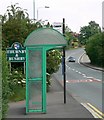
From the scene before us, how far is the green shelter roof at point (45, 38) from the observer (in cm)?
1569

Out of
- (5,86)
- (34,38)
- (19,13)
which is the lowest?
(5,86)

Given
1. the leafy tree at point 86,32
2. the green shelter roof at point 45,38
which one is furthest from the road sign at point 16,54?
the leafy tree at point 86,32

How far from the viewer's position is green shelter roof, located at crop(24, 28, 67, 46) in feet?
51.5

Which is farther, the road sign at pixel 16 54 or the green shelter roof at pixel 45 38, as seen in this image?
the road sign at pixel 16 54

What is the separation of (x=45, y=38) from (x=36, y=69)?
107 centimetres

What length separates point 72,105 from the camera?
18359 millimetres

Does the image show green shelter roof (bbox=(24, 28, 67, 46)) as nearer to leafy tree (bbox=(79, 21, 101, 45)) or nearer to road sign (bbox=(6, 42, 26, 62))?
road sign (bbox=(6, 42, 26, 62))

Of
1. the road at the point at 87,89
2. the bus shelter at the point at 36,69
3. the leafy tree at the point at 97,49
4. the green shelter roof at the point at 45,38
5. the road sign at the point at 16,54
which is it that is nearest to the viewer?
the bus shelter at the point at 36,69

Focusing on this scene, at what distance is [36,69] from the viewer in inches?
619

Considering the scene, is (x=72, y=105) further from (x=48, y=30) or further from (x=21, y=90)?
(x=21, y=90)

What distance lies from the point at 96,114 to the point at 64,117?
1.61 m

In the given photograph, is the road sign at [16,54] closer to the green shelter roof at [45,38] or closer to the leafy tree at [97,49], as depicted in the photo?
the green shelter roof at [45,38]

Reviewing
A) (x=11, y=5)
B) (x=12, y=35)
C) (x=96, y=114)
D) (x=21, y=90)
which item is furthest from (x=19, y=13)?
(x=96, y=114)

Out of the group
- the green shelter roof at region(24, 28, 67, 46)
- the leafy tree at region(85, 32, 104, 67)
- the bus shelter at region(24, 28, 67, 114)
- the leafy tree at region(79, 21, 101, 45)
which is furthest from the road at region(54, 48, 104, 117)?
the leafy tree at region(79, 21, 101, 45)
